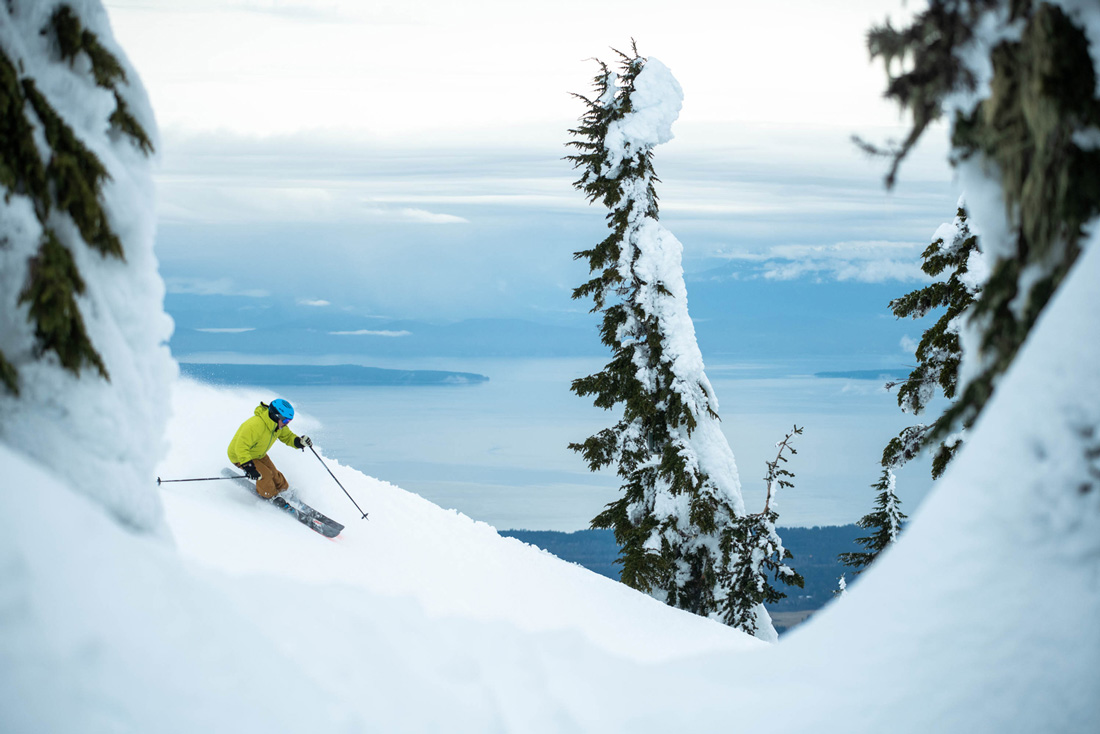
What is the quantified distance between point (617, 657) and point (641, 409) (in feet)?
36.3

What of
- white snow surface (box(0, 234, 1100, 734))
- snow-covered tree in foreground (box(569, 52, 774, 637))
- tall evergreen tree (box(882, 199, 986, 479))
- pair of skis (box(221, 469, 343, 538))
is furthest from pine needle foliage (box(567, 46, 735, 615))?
white snow surface (box(0, 234, 1100, 734))

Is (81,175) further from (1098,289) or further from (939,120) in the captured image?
(1098,289)

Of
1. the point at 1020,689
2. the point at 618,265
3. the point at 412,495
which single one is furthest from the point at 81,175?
the point at 618,265

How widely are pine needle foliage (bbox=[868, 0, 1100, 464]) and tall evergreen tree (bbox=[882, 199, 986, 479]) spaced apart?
9295 millimetres

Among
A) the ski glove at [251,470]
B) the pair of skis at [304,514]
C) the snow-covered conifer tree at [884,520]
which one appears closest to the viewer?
the pair of skis at [304,514]

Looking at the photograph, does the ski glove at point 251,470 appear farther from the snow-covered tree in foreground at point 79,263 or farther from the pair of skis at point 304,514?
the snow-covered tree in foreground at point 79,263

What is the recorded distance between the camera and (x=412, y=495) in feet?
55.7

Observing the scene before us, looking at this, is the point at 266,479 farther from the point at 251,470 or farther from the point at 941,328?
the point at 941,328

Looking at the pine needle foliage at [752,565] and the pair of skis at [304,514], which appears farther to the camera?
the pine needle foliage at [752,565]

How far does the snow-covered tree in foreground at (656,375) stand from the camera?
17406 millimetres

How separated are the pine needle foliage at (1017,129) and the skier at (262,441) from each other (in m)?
10.3

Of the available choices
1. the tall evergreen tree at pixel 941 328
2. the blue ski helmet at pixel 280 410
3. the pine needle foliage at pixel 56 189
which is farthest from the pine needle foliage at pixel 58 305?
the tall evergreen tree at pixel 941 328

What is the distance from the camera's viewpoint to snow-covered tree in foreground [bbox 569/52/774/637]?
57.1ft

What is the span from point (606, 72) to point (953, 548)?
15929 millimetres
